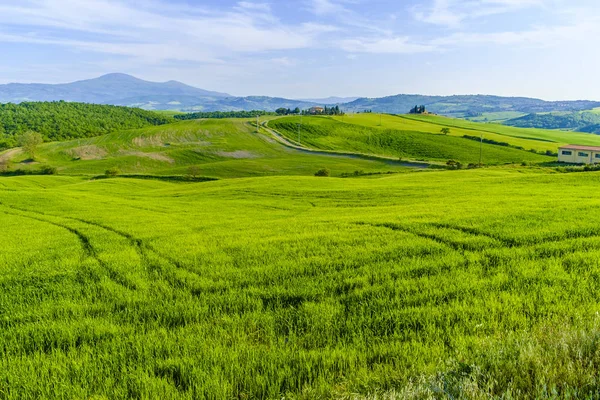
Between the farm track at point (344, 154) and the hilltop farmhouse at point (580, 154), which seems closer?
the hilltop farmhouse at point (580, 154)

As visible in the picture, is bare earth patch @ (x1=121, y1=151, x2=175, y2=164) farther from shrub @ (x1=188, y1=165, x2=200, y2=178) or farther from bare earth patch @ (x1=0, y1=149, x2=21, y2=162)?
bare earth patch @ (x1=0, y1=149, x2=21, y2=162)

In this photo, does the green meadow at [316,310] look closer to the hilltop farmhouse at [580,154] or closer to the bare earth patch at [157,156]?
the bare earth patch at [157,156]

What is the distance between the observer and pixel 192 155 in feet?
405

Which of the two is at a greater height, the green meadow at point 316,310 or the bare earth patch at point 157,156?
the bare earth patch at point 157,156

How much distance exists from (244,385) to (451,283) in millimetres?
4731

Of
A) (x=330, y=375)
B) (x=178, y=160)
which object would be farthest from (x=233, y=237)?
(x=178, y=160)

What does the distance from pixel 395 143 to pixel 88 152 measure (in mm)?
118198

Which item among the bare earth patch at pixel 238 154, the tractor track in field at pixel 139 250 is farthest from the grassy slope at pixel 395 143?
the tractor track in field at pixel 139 250

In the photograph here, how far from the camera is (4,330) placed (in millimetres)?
6637

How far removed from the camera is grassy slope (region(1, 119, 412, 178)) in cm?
9888

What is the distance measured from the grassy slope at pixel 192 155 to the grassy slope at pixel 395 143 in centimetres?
2343

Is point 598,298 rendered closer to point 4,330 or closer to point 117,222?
point 4,330

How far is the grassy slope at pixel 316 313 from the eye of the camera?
4.58 meters

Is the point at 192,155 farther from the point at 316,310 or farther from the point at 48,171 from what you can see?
the point at 316,310
